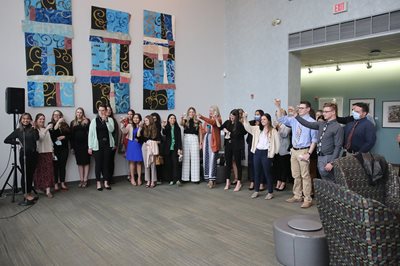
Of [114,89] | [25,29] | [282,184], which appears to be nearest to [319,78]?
[282,184]

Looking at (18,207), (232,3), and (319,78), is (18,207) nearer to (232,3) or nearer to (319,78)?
(232,3)

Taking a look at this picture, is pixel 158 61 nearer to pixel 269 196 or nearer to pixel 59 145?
pixel 59 145

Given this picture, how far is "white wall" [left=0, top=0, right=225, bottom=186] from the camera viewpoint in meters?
6.17

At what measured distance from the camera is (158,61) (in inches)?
316

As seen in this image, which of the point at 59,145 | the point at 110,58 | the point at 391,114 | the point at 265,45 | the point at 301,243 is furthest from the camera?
the point at 391,114

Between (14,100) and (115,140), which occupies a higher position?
(14,100)

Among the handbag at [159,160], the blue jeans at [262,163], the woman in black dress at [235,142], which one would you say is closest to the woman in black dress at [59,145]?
the handbag at [159,160]

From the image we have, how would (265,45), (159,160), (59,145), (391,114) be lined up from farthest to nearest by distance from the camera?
1. (391,114)
2. (265,45)
3. (159,160)
4. (59,145)

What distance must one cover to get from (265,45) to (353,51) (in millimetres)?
2126

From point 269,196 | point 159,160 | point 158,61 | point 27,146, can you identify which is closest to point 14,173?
point 27,146

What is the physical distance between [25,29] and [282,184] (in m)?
6.02

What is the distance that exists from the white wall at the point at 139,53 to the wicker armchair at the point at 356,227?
5785 mm

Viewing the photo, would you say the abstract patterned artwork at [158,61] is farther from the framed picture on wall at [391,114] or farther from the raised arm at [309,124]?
the framed picture on wall at [391,114]

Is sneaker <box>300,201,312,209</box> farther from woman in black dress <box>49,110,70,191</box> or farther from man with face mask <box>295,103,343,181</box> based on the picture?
woman in black dress <box>49,110,70,191</box>
